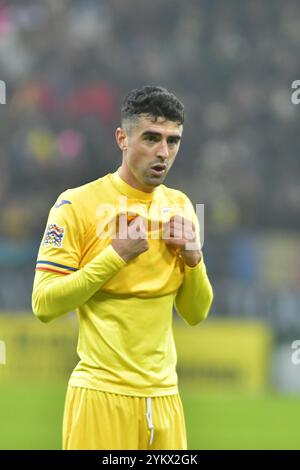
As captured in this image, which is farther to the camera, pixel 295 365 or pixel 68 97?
pixel 68 97

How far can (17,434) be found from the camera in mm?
7871

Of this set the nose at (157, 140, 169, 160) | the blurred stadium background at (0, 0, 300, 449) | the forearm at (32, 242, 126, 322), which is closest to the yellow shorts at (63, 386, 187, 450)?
the forearm at (32, 242, 126, 322)

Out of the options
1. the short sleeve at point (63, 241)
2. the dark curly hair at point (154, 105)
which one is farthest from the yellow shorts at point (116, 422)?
the dark curly hair at point (154, 105)

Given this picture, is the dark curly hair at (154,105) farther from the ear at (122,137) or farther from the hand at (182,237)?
the hand at (182,237)

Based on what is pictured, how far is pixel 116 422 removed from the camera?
354cm

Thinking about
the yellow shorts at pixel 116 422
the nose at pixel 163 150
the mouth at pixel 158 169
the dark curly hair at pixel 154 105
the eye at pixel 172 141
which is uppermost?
the dark curly hair at pixel 154 105

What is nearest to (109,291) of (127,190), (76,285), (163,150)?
(76,285)

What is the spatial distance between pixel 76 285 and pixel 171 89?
31.7ft

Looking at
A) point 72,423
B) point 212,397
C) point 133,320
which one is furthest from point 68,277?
point 212,397

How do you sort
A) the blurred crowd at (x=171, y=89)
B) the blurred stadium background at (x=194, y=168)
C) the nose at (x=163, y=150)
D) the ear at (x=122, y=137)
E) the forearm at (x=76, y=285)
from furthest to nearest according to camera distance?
1. the blurred crowd at (x=171, y=89)
2. the blurred stadium background at (x=194, y=168)
3. the ear at (x=122, y=137)
4. the nose at (x=163, y=150)
5. the forearm at (x=76, y=285)

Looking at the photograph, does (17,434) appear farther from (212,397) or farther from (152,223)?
(152,223)

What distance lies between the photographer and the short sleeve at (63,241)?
3551 mm

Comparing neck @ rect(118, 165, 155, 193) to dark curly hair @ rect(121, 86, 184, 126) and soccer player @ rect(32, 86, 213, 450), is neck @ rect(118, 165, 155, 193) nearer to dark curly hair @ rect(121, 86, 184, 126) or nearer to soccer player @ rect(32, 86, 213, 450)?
soccer player @ rect(32, 86, 213, 450)

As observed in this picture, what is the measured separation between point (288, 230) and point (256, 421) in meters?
2.91
